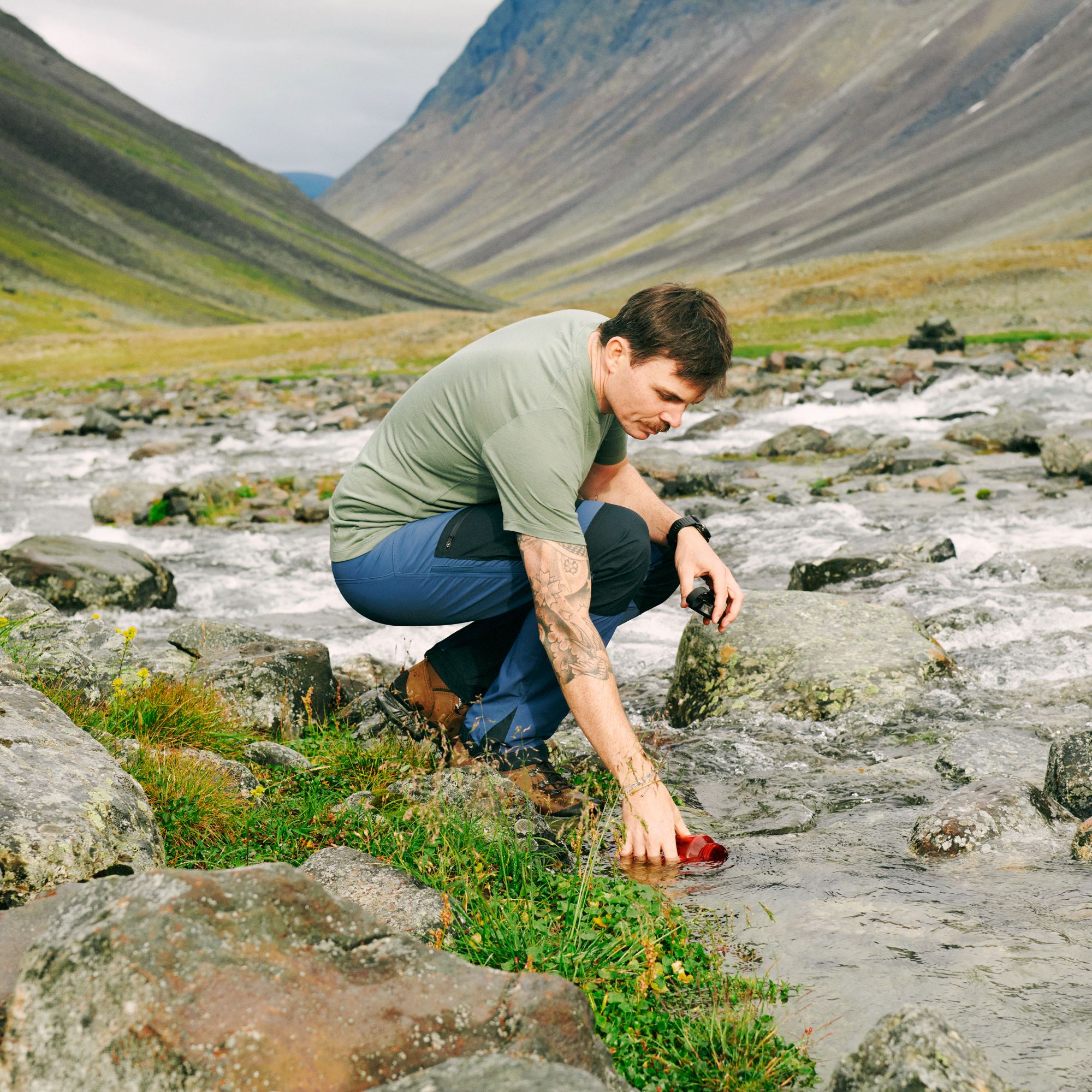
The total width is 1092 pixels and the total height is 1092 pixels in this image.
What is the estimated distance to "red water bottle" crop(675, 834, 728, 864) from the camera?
180 inches

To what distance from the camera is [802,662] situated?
278 inches

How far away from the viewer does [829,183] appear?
187 metres

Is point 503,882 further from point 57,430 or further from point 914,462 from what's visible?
point 57,430

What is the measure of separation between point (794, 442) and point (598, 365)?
16.2 metres

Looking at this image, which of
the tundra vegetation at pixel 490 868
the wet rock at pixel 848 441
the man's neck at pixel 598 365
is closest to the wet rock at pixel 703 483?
the wet rock at pixel 848 441

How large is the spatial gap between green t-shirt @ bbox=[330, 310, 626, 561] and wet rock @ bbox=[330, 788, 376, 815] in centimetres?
135

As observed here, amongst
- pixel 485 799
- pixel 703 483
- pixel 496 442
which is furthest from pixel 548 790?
pixel 703 483

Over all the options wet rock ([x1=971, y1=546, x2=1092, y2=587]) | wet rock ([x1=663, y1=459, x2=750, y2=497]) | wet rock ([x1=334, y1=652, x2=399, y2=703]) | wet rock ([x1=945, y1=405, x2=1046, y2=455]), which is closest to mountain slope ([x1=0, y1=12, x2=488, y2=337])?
wet rock ([x1=663, y1=459, x2=750, y2=497])

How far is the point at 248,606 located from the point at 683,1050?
355 inches

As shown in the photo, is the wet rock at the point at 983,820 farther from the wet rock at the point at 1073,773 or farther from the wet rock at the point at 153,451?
the wet rock at the point at 153,451

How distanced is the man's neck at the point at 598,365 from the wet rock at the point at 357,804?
211cm

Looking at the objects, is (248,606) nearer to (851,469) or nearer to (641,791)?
(641,791)

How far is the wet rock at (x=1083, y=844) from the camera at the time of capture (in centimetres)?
453

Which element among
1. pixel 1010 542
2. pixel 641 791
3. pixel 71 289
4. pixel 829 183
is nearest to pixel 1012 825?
pixel 641 791
